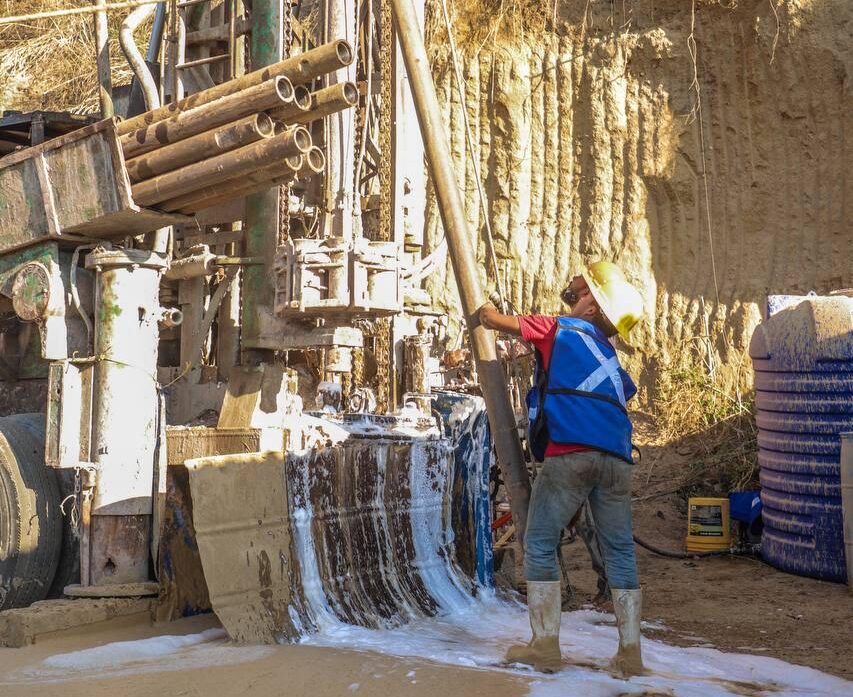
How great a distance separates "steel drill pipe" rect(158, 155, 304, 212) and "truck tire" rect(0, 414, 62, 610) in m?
1.59

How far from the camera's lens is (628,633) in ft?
16.6

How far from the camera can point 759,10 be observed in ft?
39.6

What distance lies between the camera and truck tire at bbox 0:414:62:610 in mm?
6129

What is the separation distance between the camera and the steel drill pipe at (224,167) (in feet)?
18.3

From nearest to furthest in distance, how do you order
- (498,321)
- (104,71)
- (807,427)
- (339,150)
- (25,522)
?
(498,321) < (25,522) < (104,71) < (807,427) < (339,150)

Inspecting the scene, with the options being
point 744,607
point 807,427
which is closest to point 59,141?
point 744,607

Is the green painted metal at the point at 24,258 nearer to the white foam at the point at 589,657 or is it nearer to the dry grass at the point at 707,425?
the white foam at the point at 589,657

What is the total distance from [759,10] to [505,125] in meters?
2.99

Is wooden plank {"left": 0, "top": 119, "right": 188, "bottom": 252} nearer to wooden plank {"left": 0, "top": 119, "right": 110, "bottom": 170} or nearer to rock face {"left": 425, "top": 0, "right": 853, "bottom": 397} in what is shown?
wooden plank {"left": 0, "top": 119, "right": 110, "bottom": 170}

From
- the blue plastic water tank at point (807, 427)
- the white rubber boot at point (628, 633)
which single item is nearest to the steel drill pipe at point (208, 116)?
the white rubber boot at point (628, 633)

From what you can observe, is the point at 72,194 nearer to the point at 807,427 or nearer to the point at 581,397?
the point at 581,397

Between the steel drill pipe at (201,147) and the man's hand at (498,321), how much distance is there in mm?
1436

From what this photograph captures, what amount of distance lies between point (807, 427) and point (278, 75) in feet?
14.3

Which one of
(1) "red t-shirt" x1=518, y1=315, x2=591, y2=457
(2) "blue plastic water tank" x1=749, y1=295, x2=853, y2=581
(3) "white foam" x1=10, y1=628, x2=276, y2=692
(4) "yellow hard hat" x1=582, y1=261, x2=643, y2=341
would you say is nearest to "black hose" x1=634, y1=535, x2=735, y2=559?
(2) "blue plastic water tank" x1=749, y1=295, x2=853, y2=581
